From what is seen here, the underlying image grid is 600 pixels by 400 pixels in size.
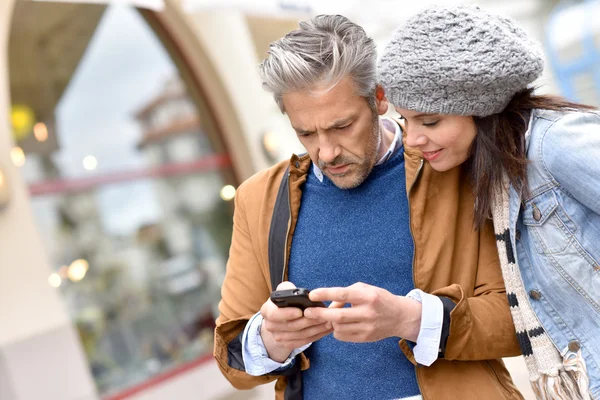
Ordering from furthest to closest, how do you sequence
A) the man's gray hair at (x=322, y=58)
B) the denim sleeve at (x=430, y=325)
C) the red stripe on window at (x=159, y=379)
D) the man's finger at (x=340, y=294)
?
the red stripe on window at (x=159, y=379)
the man's gray hair at (x=322, y=58)
the denim sleeve at (x=430, y=325)
the man's finger at (x=340, y=294)

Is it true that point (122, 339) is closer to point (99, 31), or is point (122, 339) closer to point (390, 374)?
point (99, 31)

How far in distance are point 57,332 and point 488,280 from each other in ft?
13.7

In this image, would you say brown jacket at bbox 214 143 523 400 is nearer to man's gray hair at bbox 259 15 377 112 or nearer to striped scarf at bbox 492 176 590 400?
striped scarf at bbox 492 176 590 400

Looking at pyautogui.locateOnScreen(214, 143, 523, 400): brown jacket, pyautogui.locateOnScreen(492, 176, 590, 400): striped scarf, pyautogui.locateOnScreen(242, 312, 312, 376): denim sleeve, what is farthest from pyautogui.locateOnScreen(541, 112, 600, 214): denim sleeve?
pyautogui.locateOnScreen(242, 312, 312, 376): denim sleeve

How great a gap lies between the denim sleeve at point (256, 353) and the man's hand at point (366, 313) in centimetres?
29

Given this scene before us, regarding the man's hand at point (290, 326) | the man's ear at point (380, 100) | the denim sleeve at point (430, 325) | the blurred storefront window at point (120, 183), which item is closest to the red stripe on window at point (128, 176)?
the blurred storefront window at point (120, 183)

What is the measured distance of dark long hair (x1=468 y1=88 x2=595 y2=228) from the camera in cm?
179

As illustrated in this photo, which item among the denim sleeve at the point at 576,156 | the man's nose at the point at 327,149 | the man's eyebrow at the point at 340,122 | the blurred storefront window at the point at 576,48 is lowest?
the blurred storefront window at the point at 576,48

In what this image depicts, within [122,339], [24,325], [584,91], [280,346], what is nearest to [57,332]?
[24,325]

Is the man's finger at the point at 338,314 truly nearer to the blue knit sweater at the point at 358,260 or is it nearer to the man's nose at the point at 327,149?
the blue knit sweater at the point at 358,260

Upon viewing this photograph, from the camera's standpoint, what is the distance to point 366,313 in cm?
168

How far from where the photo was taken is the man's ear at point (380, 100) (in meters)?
2.16

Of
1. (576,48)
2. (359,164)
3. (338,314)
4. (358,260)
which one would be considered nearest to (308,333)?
(338,314)

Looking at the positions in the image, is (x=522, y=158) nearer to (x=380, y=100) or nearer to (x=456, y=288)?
(x=456, y=288)
